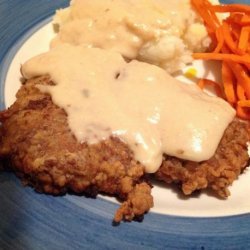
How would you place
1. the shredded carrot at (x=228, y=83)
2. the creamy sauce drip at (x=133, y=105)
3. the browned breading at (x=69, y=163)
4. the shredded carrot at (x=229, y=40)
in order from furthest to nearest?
the shredded carrot at (x=229, y=40), the shredded carrot at (x=228, y=83), the creamy sauce drip at (x=133, y=105), the browned breading at (x=69, y=163)

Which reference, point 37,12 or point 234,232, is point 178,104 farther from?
point 37,12

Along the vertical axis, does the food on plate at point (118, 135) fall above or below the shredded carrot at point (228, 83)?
above

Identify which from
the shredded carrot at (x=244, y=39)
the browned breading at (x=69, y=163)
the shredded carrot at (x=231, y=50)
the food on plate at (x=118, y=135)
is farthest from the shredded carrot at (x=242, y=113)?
the browned breading at (x=69, y=163)

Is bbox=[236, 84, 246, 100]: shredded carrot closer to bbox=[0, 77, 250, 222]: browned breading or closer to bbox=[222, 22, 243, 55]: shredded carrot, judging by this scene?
bbox=[222, 22, 243, 55]: shredded carrot

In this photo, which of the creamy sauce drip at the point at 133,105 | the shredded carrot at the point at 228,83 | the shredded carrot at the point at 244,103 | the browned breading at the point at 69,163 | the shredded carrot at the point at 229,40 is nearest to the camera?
the browned breading at the point at 69,163

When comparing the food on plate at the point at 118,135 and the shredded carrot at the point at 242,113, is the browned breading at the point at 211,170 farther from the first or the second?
the shredded carrot at the point at 242,113

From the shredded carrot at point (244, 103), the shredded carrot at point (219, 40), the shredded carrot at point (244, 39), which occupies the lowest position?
the shredded carrot at point (244, 103)
